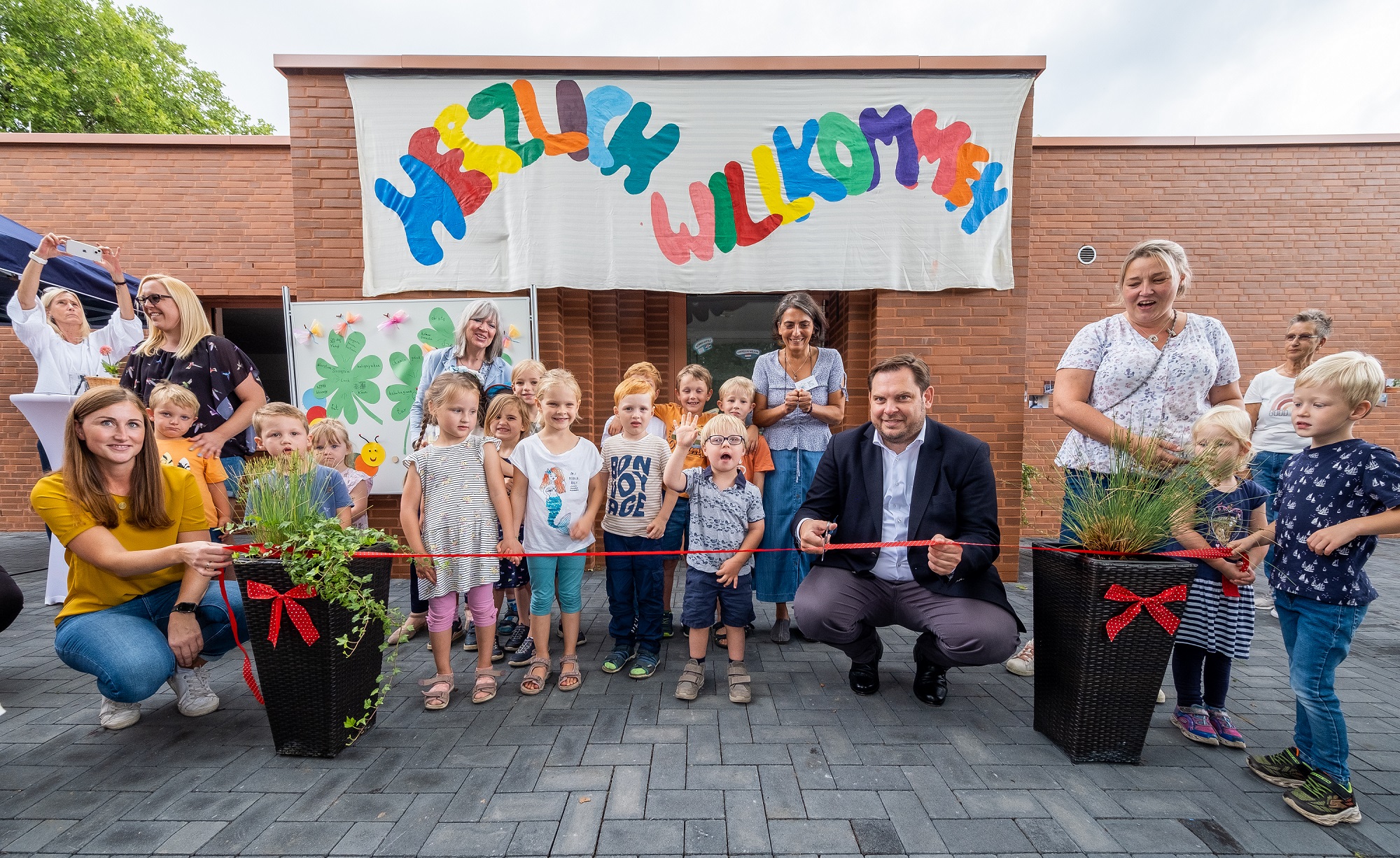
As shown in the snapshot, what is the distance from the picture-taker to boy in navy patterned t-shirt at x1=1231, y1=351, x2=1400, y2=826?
5.75ft

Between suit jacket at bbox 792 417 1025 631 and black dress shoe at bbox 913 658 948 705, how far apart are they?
397 millimetres

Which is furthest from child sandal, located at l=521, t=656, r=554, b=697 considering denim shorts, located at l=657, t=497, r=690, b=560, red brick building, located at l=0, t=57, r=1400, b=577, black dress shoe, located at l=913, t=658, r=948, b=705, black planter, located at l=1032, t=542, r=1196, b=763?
red brick building, located at l=0, t=57, r=1400, b=577

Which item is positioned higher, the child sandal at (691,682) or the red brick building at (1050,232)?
the red brick building at (1050,232)

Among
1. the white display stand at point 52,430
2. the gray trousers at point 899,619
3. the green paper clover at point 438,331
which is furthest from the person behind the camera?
the green paper clover at point 438,331

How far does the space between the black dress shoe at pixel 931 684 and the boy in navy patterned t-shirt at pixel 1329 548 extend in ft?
3.66

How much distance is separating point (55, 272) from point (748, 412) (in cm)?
618

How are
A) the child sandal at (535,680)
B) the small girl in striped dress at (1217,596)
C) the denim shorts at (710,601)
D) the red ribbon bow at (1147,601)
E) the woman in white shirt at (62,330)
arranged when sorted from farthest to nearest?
the woman in white shirt at (62,330), the denim shorts at (710,601), the child sandal at (535,680), the small girl in striped dress at (1217,596), the red ribbon bow at (1147,601)

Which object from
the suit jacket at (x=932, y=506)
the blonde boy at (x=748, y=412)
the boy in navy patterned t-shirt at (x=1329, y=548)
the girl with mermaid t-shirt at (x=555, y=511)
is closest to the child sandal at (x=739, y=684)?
the suit jacket at (x=932, y=506)

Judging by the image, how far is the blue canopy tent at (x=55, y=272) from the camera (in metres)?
4.33

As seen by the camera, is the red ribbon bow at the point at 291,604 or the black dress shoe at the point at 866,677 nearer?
the red ribbon bow at the point at 291,604

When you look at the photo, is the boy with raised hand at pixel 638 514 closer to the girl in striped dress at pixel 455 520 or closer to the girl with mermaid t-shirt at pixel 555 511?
the girl with mermaid t-shirt at pixel 555 511

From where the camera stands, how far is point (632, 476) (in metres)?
2.92

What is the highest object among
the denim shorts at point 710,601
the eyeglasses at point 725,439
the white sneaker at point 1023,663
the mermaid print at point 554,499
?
the eyeglasses at point 725,439

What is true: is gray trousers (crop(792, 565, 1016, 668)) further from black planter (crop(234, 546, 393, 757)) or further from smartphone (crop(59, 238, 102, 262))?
smartphone (crop(59, 238, 102, 262))
